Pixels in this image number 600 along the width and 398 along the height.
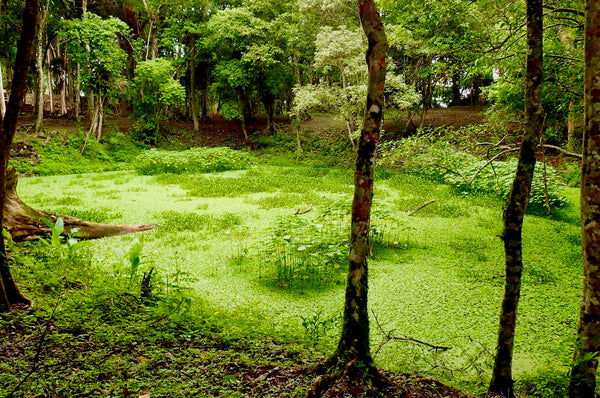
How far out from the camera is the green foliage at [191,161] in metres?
16.1

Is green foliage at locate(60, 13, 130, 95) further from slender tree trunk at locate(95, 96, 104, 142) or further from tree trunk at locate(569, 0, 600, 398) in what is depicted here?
tree trunk at locate(569, 0, 600, 398)

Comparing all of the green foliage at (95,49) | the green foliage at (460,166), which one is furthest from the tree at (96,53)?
the green foliage at (460,166)

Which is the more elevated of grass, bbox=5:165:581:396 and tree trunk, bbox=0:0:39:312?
tree trunk, bbox=0:0:39:312

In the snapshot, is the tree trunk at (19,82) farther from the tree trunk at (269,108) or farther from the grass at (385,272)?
the tree trunk at (269,108)

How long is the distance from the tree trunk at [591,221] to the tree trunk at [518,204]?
12.8 inches

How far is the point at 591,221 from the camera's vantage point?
8.55 feet

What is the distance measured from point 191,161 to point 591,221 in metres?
16.2

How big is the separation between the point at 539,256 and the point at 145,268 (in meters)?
6.78

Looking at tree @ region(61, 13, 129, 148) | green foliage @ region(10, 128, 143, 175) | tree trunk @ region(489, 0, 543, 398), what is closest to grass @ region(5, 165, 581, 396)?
tree trunk @ region(489, 0, 543, 398)

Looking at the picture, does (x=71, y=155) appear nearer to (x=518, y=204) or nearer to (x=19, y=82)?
(x=19, y=82)

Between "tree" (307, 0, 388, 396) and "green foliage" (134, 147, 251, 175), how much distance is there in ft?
47.6

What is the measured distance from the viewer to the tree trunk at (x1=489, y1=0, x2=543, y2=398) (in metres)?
2.82

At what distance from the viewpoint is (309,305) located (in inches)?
187

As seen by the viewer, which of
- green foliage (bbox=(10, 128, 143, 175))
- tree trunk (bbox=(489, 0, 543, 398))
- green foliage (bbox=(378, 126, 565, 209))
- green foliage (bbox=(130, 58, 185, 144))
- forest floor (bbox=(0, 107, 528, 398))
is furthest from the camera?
green foliage (bbox=(130, 58, 185, 144))
